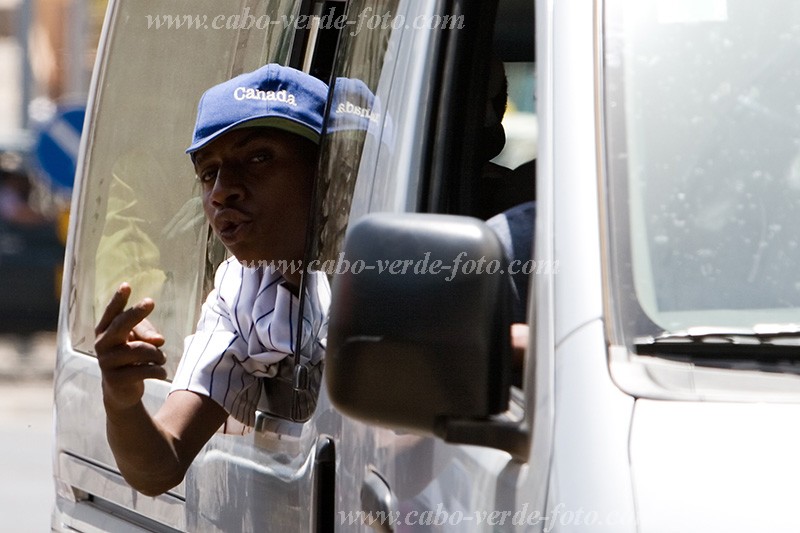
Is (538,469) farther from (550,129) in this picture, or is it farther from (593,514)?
(550,129)

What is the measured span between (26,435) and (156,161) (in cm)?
754

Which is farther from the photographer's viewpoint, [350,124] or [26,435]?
[26,435]

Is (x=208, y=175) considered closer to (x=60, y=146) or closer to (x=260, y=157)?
(x=260, y=157)

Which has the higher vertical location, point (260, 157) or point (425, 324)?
point (260, 157)

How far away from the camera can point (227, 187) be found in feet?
9.21

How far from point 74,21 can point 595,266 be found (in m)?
13.3

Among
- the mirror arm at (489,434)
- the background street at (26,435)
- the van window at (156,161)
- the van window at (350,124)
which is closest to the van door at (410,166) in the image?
the van window at (350,124)

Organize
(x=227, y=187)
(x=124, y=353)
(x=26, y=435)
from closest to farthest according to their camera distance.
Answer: (x=124, y=353) < (x=227, y=187) < (x=26, y=435)

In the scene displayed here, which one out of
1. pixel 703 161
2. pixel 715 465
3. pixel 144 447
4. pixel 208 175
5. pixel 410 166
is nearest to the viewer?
pixel 715 465

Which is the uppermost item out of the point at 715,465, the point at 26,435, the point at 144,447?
the point at 715,465

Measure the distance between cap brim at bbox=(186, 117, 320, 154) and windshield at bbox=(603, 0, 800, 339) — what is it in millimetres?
1000

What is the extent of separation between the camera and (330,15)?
3043mm

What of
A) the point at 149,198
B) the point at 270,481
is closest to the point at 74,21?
the point at 149,198

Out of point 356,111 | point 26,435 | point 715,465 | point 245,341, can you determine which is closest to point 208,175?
point 245,341
